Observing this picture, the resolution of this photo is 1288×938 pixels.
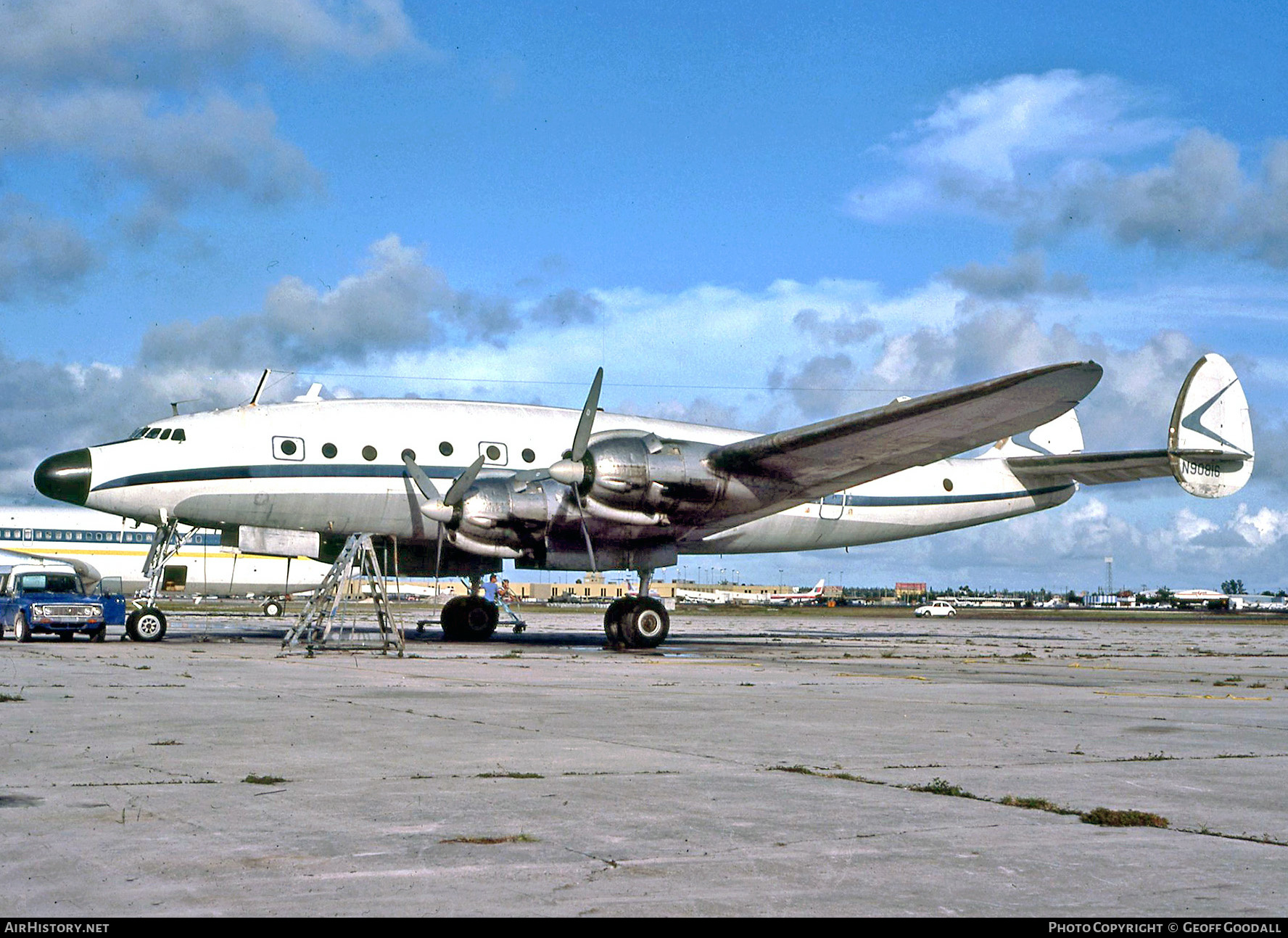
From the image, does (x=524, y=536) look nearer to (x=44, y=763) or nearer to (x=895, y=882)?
(x=44, y=763)

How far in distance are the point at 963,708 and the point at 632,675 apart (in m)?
5.47

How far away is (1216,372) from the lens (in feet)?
89.0

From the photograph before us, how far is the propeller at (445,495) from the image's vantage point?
72.1 ft

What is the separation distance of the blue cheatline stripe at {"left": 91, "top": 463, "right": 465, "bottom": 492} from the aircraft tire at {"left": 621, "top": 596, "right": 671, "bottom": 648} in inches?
199

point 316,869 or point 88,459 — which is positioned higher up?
point 88,459

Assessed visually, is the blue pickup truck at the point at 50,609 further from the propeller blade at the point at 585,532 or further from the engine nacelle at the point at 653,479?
the engine nacelle at the point at 653,479

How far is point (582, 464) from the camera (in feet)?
70.9

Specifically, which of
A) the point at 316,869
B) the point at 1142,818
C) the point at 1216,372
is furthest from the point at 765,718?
the point at 1216,372

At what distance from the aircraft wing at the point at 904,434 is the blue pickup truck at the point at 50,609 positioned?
1442 cm

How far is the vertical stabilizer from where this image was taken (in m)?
26.5

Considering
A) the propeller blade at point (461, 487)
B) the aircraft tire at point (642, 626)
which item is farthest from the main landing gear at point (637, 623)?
the propeller blade at point (461, 487)

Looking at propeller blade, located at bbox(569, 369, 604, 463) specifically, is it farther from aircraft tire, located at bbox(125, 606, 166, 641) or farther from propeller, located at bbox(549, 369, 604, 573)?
aircraft tire, located at bbox(125, 606, 166, 641)

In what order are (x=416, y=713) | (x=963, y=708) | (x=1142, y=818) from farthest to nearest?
(x=963, y=708)
(x=416, y=713)
(x=1142, y=818)

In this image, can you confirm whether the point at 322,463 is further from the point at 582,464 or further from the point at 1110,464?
the point at 1110,464
